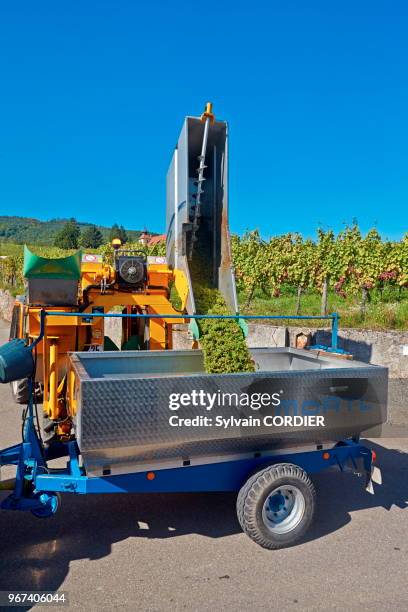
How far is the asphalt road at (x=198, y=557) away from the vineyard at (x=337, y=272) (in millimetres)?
8177

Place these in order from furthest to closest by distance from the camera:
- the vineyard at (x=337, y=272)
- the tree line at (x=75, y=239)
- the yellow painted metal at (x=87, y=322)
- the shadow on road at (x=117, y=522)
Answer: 1. the tree line at (x=75, y=239)
2. the vineyard at (x=337, y=272)
3. the yellow painted metal at (x=87, y=322)
4. the shadow on road at (x=117, y=522)

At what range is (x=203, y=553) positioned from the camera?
425 cm

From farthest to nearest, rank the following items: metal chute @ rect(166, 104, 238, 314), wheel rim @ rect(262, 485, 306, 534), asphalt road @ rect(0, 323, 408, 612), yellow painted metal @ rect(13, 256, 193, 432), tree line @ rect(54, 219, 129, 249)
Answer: tree line @ rect(54, 219, 129, 249)
metal chute @ rect(166, 104, 238, 314)
yellow painted metal @ rect(13, 256, 193, 432)
wheel rim @ rect(262, 485, 306, 534)
asphalt road @ rect(0, 323, 408, 612)

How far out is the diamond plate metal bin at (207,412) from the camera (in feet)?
12.3

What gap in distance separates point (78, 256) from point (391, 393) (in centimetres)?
699

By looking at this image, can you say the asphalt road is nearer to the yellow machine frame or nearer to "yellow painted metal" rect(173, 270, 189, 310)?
the yellow machine frame

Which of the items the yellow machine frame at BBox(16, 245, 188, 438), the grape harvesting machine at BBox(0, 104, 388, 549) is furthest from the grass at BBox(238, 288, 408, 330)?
the grape harvesting machine at BBox(0, 104, 388, 549)

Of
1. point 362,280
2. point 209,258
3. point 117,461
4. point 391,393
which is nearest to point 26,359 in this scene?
point 117,461

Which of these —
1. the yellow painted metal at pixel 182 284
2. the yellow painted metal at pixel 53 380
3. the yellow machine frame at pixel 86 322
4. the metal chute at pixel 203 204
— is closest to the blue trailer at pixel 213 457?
the yellow painted metal at pixel 53 380

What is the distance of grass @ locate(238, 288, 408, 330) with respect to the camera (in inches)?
492

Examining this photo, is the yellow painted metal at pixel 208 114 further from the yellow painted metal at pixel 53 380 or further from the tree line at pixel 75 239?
→ the tree line at pixel 75 239

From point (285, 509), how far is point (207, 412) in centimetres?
129

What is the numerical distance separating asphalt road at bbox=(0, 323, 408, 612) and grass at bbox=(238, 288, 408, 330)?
24.5 ft

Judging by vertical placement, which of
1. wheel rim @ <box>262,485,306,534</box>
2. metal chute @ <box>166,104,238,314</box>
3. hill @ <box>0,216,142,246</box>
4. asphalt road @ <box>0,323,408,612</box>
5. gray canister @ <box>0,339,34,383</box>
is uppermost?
hill @ <box>0,216,142,246</box>
